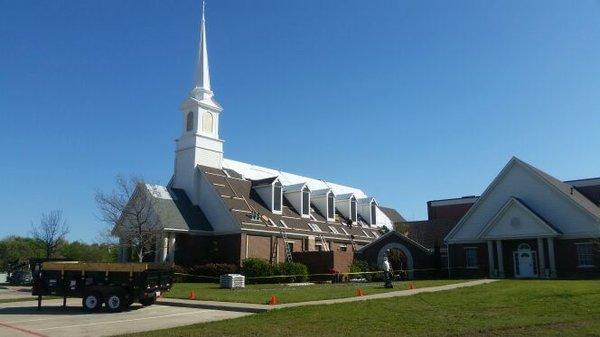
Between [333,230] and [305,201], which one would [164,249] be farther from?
[333,230]

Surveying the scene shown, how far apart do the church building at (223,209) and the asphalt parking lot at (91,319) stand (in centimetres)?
1784

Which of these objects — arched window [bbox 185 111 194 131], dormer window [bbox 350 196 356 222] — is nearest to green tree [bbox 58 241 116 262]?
arched window [bbox 185 111 194 131]

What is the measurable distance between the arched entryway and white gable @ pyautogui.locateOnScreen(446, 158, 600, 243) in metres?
3.44

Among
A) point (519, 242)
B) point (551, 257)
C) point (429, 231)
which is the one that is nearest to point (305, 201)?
point (429, 231)

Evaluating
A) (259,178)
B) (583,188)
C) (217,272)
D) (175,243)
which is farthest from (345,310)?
(583,188)

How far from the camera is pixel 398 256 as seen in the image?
42.0 meters

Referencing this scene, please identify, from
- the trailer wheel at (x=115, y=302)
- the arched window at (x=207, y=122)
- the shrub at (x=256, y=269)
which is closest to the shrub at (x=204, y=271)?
the shrub at (x=256, y=269)

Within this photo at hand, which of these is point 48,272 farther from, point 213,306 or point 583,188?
point 583,188

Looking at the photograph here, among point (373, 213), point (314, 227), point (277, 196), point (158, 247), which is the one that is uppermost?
point (277, 196)

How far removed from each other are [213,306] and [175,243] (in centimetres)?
2102

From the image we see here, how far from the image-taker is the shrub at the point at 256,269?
1441 inches

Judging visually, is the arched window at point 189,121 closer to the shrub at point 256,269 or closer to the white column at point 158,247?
the white column at point 158,247

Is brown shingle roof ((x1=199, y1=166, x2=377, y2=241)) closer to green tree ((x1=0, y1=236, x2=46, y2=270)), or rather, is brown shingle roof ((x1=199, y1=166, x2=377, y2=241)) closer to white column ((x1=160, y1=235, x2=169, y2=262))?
white column ((x1=160, y1=235, x2=169, y2=262))

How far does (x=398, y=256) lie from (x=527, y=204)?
33.4 ft
